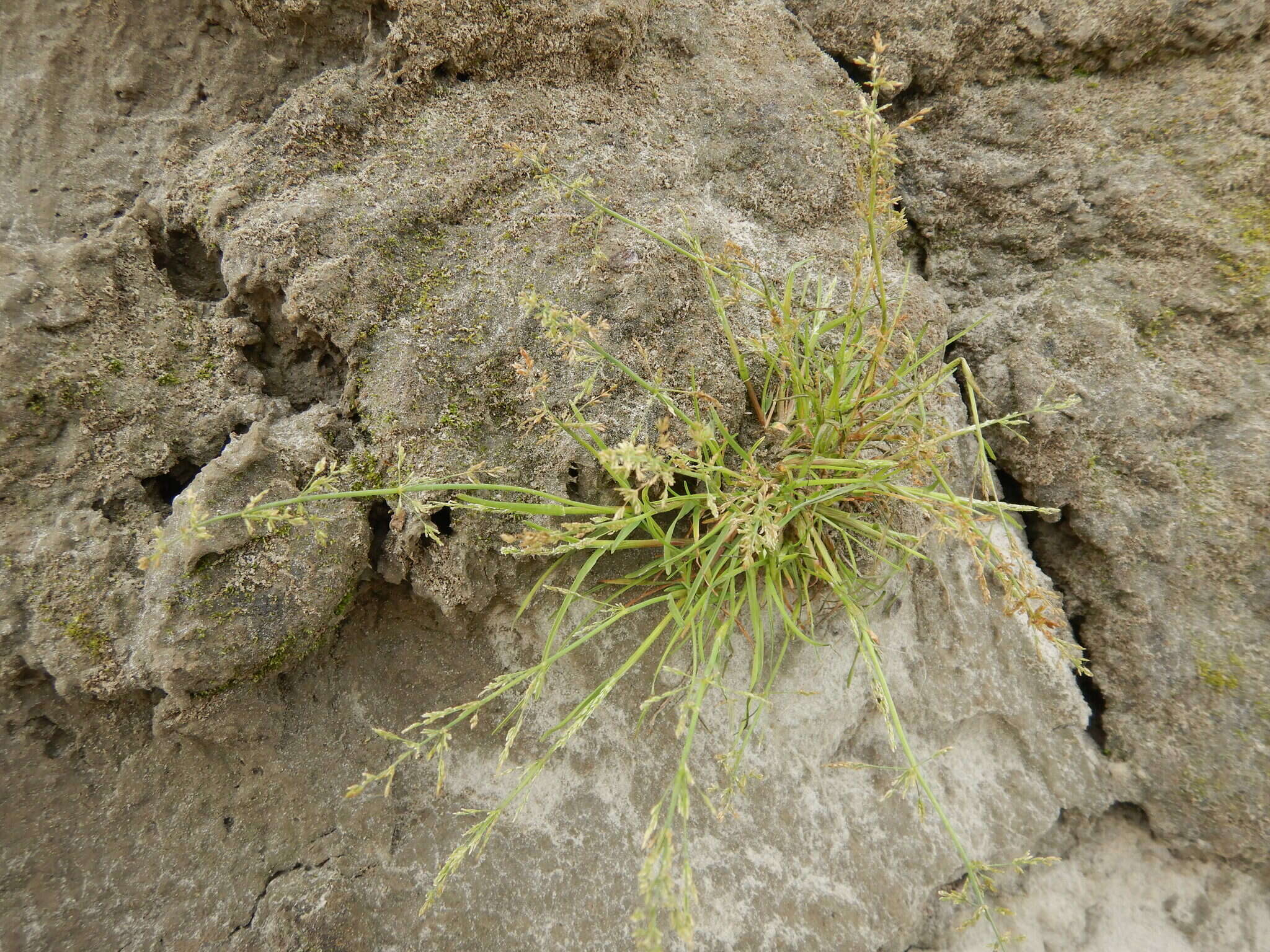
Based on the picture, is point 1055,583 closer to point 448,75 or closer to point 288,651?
point 288,651

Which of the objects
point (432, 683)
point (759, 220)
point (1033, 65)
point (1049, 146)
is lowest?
point (432, 683)

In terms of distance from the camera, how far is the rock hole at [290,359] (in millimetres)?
1724

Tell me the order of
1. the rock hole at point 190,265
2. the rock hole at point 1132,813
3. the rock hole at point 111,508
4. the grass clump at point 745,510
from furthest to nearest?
the rock hole at point 1132,813
the rock hole at point 190,265
the rock hole at point 111,508
the grass clump at point 745,510

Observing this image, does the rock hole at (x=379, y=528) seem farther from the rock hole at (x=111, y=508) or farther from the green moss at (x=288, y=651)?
the rock hole at (x=111, y=508)

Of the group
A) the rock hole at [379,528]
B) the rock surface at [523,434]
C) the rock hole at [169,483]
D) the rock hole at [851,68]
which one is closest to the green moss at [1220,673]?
the rock surface at [523,434]

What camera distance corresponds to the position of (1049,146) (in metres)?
2.07

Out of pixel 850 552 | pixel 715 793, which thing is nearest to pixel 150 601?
pixel 715 793

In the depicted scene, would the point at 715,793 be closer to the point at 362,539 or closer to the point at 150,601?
the point at 362,539

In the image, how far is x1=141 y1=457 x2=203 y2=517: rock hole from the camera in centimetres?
160

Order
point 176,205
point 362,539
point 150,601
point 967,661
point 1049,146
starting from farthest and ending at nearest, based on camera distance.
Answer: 1. point 1049,146
2. point 967,661
3. point 176,205
4. point 362,539
5. point 150,601

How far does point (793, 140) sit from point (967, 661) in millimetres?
1629

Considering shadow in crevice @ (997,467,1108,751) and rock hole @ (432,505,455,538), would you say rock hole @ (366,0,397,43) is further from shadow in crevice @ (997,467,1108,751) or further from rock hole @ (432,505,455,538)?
shadow in crevice @ (997,467,1108,751)

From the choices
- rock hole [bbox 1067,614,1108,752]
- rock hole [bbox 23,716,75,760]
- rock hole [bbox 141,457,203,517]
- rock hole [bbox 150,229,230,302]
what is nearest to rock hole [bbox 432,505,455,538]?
rock hole [bbox 141,457,203,517]

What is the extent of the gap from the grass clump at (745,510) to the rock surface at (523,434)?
0.33 feet
